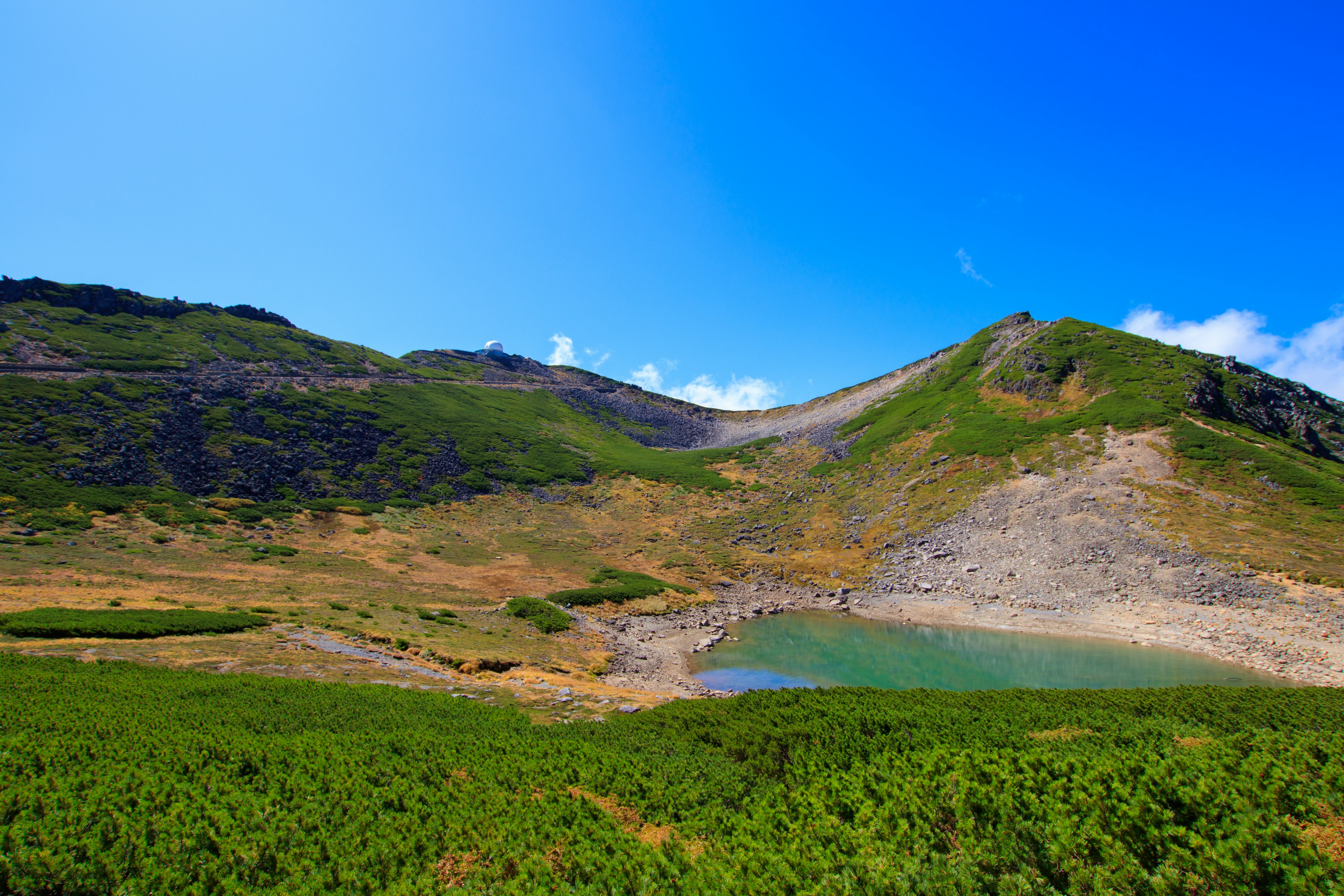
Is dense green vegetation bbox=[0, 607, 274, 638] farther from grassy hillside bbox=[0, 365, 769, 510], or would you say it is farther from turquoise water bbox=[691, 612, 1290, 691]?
grassy hillside bbox=[0, 365, 769, 510]

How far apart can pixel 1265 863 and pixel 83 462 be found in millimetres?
75844

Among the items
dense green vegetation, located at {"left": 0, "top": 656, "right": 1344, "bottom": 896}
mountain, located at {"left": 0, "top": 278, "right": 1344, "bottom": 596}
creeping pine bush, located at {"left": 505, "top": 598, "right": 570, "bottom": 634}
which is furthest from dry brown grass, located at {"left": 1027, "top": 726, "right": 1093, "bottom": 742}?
mountain, located at {"left": 0, "top": 278, "right": 1344, "bottom": 596}

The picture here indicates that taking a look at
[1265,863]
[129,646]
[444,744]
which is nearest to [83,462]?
[129,646]

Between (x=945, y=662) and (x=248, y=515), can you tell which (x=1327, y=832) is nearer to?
(x=945, y=662)

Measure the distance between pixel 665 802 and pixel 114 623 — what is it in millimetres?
26375

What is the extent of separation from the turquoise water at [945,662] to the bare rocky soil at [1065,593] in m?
1.61

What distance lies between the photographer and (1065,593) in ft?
127

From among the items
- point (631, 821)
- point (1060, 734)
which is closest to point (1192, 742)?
point (1060, 734)

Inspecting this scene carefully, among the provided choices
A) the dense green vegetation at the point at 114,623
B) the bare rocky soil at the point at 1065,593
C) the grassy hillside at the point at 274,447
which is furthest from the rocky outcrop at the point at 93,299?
the bare rocky soil at the point at 1065,593

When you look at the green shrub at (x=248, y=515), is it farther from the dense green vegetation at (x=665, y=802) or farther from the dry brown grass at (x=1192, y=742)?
the dry brown grass at (x=1192, y=742)

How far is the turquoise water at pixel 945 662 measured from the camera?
2636cm

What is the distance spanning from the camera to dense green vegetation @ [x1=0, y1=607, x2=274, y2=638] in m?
20.8

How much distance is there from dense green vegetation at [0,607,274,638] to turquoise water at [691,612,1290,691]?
77.2ft

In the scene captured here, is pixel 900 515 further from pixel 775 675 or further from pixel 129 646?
pixel 129 646
